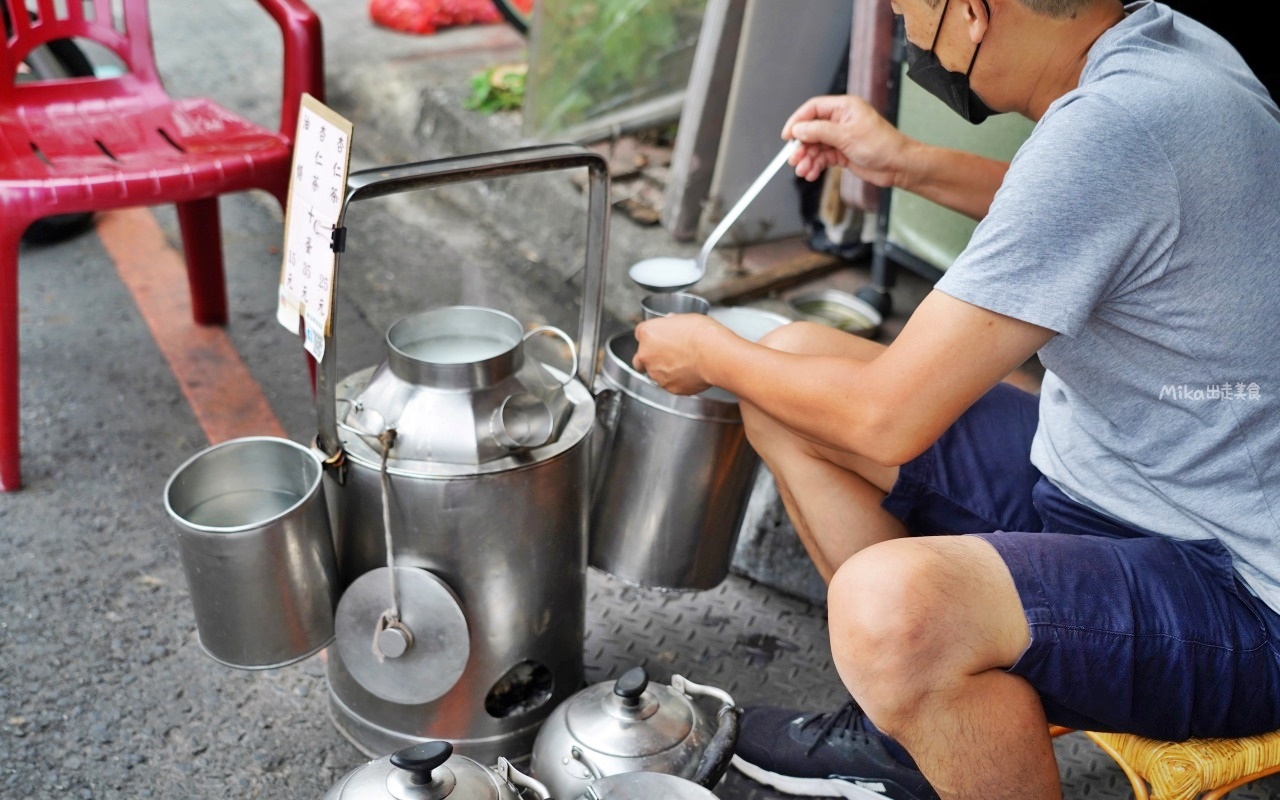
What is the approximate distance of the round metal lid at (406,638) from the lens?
1920mm

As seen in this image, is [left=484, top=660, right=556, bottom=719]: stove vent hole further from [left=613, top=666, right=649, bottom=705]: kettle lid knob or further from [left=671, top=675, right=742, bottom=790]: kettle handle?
[left=671, top=675, right=742, bottom=790]: kettle handle

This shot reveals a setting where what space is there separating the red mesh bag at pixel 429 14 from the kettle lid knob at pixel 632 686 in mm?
4883

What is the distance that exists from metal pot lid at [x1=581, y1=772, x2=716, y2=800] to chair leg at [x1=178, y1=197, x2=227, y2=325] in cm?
262

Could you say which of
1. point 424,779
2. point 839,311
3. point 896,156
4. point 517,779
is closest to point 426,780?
point 424,779

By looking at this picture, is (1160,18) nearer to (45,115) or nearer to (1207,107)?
(1207,107)

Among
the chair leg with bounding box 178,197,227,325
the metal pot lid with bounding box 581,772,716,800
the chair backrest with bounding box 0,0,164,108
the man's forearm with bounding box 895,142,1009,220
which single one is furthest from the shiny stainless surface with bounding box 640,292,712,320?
the chair backrest with bounding box 0,0,164,108

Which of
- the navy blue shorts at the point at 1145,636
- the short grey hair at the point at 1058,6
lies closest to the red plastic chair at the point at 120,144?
the short grey hair at the point at 1058,6

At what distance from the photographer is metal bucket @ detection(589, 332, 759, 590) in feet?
7.04

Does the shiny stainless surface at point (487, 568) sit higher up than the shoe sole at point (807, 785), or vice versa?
the shiny stainless surface at point (487, 568)

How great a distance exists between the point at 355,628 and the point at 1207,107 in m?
1.59

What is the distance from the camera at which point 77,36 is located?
332 centimetres

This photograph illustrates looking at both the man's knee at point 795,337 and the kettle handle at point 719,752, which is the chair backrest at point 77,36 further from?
the kettle handle at point 719,752

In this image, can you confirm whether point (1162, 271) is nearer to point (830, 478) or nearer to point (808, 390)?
point (808, 390)

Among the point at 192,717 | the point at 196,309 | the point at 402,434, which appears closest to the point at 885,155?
the point at 402,434
